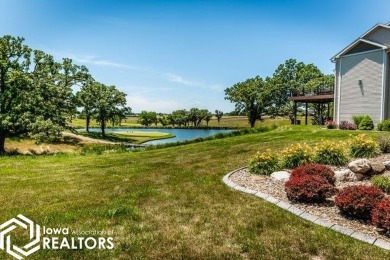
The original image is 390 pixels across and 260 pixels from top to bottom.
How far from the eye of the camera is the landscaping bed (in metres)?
6.44

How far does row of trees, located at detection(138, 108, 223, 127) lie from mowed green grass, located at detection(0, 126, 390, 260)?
120120 millimetres

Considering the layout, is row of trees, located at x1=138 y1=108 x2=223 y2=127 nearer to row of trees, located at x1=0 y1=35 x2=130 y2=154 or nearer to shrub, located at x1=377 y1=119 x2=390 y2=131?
row of trees, located at x1=0 y1=35 x2=130 y2=154

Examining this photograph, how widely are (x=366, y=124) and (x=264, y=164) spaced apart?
17.4m

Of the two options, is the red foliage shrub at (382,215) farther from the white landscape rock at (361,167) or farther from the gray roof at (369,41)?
the gray roof at (369,41)

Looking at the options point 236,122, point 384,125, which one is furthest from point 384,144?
point 236,122

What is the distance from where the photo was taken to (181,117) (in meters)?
131

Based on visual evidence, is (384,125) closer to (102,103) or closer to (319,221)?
(319,221)

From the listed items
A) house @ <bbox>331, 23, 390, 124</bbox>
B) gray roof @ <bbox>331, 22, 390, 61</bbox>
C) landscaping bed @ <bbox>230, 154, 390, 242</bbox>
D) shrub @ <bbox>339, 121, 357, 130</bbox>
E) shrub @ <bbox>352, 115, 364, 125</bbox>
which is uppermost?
gray roof @ <bbox>331, 22, 390, 61</bbox>

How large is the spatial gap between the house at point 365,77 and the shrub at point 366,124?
97cm

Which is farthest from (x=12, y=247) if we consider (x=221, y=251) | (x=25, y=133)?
(x=25, y=133)

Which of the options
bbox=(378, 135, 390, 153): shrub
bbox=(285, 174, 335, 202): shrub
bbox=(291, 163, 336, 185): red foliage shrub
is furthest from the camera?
bbox=(378, 135, 390, 153): shrub

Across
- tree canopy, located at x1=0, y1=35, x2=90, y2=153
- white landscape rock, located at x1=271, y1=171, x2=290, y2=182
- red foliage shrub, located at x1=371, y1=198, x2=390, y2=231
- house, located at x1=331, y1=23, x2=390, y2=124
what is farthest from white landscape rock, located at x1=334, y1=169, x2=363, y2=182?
tree canopy, located at x1=0, y1=35, x2=90, y2=153

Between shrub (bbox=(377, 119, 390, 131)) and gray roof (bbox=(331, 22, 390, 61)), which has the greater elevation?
gray roof (bbox=(331, 22, 390, 61))

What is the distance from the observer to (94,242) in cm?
575
